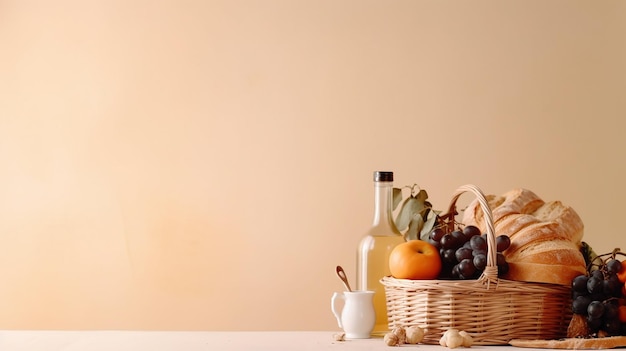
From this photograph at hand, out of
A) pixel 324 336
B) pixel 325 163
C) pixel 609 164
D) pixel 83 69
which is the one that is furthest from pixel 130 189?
pixel 609 164

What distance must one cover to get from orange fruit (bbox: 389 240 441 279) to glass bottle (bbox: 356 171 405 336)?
0.09 meters

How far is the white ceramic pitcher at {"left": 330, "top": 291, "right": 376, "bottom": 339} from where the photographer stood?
4.35 feet

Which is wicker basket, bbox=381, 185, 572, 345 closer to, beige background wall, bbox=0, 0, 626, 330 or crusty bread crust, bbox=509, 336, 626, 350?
crusty bread crust, bbox=509, 336, 626, 350

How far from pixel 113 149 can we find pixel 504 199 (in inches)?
47.3

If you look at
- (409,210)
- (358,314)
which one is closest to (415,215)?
(409,210)

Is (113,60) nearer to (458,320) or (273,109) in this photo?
(273,109)

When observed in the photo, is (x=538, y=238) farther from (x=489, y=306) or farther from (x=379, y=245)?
(x=379, y=245)

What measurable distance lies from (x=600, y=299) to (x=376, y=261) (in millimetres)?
386

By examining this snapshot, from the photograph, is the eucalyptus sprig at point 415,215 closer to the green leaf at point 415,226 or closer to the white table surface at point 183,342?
the green leaf at point 415,226

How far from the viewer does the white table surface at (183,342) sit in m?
1.25

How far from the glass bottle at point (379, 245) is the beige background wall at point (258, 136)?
0.75 meters

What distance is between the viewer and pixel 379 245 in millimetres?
1405

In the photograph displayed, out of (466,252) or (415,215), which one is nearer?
(466,252)


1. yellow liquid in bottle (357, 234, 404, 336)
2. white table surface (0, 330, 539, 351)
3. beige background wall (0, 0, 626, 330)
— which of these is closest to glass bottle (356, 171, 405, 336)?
yellow liquid in bottle (357, 234, 404, 336)
